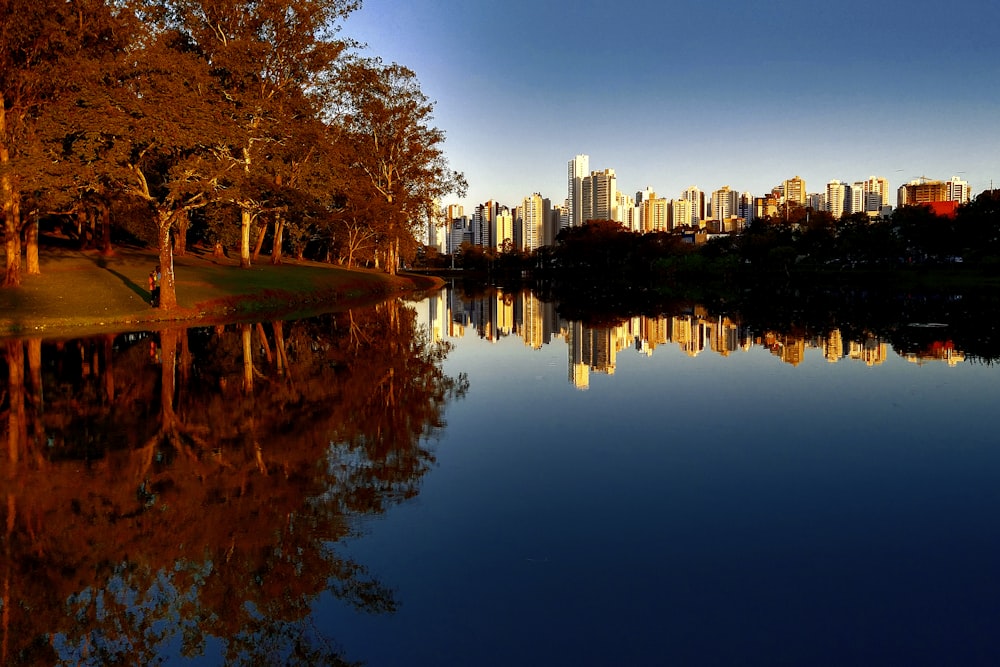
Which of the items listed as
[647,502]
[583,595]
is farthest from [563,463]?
[583,595]

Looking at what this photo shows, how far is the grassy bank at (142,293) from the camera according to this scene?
29.6 metres

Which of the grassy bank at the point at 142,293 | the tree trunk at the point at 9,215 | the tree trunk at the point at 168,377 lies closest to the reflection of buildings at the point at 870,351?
the tree trunk at the point at 168,377

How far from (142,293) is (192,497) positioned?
32815 mm

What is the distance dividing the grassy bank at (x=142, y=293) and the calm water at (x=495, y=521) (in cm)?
1186

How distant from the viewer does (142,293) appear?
37906mm

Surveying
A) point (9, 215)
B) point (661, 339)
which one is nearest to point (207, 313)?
point (9, 215)

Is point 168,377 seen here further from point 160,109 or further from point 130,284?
point 130,284

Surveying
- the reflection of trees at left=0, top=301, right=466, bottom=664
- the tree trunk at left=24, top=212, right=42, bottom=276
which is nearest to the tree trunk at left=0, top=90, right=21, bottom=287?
the tree trunk at left=24, top=212, right=42, bottom=276

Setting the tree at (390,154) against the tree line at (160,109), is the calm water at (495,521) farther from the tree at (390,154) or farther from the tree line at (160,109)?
the tree at (390,154)

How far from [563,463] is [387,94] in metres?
64.0

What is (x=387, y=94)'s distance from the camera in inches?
2692

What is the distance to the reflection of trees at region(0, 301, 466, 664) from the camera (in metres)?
6.56

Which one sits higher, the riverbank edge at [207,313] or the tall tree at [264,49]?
the tall tree at [264,49]

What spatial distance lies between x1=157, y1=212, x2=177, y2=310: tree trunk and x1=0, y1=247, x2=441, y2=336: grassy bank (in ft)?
2.25
